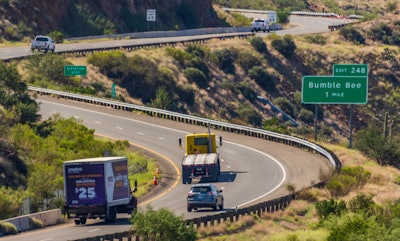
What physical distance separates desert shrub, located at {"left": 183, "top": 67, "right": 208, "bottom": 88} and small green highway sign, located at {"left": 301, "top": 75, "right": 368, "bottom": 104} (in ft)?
116

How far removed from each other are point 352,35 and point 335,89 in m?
66.5

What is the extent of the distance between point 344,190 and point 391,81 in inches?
2762

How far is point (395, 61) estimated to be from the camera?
126m

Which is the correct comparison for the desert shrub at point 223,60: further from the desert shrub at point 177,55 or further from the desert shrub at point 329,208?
the desert shrub at point 329,208

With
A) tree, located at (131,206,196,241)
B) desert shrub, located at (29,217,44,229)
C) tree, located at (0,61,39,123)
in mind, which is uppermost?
tree, located at (0,61,39,123)

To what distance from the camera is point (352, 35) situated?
136m

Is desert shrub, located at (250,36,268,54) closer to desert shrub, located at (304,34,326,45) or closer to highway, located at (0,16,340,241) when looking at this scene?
desert shrub, located at (304,34,326,45)

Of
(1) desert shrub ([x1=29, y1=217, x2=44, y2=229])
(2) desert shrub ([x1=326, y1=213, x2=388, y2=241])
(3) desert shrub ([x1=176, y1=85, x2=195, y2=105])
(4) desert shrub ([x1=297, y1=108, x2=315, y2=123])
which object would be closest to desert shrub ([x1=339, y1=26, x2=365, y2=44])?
(4) desert shrub ([x1=297, y1=108, x2=315, y2=123])

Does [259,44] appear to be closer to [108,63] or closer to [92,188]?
[108,63]

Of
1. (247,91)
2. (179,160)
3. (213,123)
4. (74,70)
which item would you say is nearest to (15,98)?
(179,160)

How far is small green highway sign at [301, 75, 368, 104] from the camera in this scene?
70250 millimetres

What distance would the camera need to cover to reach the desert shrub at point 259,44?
397ft

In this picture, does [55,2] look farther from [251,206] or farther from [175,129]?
[251,206]

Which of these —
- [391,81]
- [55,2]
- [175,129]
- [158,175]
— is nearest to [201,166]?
[158,175]
